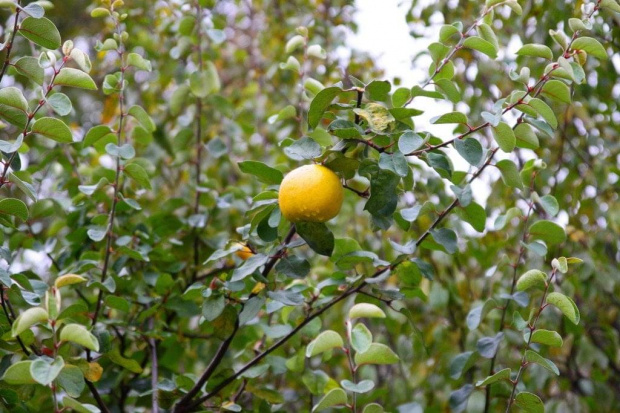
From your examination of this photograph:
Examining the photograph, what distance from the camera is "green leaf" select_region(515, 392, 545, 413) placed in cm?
103

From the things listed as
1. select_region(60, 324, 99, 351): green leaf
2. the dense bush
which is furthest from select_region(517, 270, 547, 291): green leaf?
select_region(60, 324, 99, 351): green leaf

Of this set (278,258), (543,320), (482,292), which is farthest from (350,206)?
(278,258)

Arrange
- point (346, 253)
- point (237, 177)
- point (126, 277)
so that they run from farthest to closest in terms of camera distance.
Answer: point (237, 177) → point (126, 277) → point (346, 253)

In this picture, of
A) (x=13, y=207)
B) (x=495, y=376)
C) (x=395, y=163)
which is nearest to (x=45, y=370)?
(x=13, y=207)

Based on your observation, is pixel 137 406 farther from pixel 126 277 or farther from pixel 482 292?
pixel 482 292

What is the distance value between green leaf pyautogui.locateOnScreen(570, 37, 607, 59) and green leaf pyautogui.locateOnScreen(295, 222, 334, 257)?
18.9 inches

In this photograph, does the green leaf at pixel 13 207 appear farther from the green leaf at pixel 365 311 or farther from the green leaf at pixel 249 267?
the green leaf at pixel 365 311

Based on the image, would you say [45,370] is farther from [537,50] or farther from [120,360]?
[537,50]

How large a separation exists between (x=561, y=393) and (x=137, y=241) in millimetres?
1212

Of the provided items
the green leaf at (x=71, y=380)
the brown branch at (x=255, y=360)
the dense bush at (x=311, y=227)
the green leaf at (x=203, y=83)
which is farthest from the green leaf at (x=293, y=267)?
the green leaf at (x=203, y=83)

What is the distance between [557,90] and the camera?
1016mm

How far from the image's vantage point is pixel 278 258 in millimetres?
1103

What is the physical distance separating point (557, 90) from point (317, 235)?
1.41 ft

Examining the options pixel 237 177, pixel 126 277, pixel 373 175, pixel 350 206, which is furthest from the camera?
pixel 237 177
